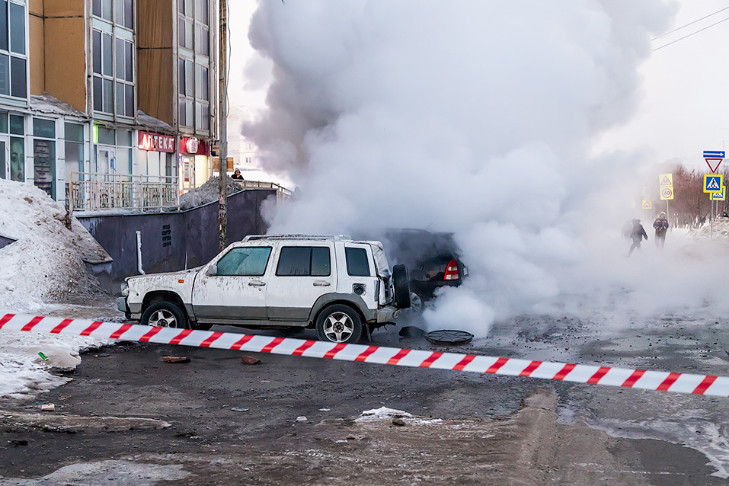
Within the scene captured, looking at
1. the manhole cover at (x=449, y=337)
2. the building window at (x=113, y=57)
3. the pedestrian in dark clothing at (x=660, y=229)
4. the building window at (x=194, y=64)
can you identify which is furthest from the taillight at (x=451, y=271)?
the building window at (x=194, y=64)

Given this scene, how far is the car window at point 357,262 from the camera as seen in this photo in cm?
1140

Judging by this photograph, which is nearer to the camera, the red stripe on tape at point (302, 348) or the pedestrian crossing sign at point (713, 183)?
the red stripe on tape at point (302, 348)

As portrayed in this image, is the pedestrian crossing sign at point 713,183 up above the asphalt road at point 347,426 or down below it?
above

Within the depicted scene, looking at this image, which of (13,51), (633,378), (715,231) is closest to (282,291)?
(633,378)

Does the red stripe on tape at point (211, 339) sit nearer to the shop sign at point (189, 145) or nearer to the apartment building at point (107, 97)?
the apartment building at point (107, 97)

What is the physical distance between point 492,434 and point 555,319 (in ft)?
23.9

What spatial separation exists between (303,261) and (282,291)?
514mm

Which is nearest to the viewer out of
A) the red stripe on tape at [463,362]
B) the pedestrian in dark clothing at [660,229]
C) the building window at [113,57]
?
the red stripe on tape at [463,362]

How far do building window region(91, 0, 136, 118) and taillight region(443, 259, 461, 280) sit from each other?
19.3 metres

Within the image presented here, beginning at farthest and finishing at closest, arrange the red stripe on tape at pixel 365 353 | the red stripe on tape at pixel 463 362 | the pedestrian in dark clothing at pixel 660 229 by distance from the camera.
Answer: the pedestrian in dark clothing at pixel 660 229 → the red stripe on tape at pixel 365 353 → the red stripe on tape at pixel 463 362

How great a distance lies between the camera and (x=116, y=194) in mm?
22625

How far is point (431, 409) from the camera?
26.7 feet

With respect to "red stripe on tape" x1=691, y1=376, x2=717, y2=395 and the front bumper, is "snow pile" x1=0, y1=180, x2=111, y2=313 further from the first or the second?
"red stripe on tape" x1=691, y1=376, x2=717, y2=395

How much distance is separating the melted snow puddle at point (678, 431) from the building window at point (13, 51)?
2102 cm
